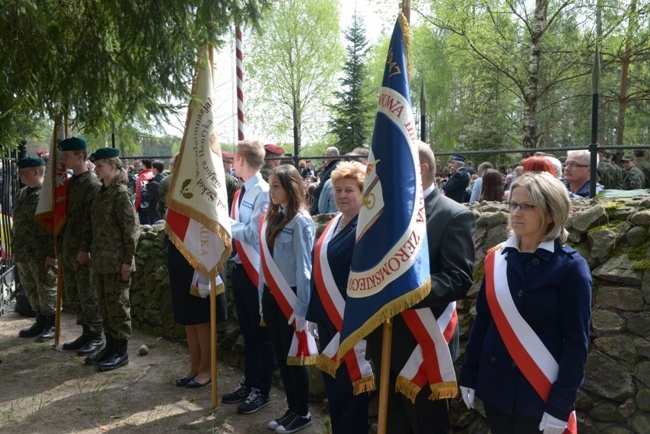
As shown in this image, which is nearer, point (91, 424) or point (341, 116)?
point (91, 424)

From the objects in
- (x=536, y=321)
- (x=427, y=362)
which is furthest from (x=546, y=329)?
(x=427, y=362)

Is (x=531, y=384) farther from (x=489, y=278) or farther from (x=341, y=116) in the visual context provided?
(x=341, y=116)

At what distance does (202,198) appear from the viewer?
495cm

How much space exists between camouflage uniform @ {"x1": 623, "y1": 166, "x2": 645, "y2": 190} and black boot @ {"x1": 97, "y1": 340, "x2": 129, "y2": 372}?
21.4ft

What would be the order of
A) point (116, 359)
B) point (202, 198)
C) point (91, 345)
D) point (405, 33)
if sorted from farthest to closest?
1. point (91, 345)
2. point (116, 359)
3. point (202, 198)
4. point (405, 33)

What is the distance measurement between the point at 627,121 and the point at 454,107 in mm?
15959

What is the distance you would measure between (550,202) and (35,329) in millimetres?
6375

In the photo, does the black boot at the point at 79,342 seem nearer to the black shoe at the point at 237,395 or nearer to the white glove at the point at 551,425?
the black shoe at the point at 237,395

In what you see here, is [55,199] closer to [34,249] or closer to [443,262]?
[34,249]

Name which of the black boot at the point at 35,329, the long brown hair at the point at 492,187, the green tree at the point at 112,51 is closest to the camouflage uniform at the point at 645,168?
the long brown hair at the point at 492,187

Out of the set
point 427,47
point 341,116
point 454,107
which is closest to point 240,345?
point 341,116

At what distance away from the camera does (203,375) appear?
5.62 meters

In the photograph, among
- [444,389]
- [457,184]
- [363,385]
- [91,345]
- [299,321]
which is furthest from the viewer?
[457,184]

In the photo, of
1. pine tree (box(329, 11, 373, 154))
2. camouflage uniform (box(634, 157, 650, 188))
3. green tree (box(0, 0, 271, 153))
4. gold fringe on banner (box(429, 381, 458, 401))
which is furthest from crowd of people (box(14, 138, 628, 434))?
pine tree (box(329, 11, 373, 154))
